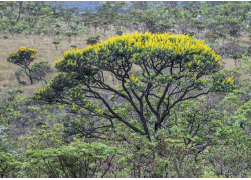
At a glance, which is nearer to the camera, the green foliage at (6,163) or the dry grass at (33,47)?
the green foliage at (6,163)

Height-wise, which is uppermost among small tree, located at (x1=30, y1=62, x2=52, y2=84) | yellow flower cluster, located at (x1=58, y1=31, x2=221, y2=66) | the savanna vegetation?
yellow flower cluster, located at (x1=58, y1=31, x2=221, y2=66)

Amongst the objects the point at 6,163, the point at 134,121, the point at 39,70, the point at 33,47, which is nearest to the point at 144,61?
the point at 134,121

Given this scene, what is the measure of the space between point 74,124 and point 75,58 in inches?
81.6

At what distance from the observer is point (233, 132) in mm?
7988

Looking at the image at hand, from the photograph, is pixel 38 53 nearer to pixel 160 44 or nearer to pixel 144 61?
pixel 144 61

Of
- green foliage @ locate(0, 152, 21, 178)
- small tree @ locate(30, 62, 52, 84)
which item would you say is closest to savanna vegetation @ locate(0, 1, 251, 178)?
green foliage @ locate(0, 152, 21, 178)

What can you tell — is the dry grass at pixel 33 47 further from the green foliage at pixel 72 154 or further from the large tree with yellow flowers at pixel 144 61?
the green foliage at pixel 72 154

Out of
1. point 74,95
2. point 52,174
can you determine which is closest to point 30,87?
point 74,95

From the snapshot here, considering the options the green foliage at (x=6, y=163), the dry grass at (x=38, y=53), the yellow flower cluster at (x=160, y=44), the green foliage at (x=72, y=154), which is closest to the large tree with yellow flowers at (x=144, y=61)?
the yellow flower cluster at (x=160, y=44)

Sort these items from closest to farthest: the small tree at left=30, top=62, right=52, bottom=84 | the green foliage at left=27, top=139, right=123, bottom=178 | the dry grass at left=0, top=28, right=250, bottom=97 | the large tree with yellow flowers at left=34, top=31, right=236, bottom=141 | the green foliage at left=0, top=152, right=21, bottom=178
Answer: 1. the green foliage at left=27, top=139, right=123, bottom=178
2. the green foliage at left=0, top=152, right=21, bottom=178
3. the large tree with yellow flowers at left=34, top=31, right=236, bottom=141
4. the small tree at left=30, top=62, right=52, bottom=84
5. the dry grass at left=0, top=28, right=250, bottom=97

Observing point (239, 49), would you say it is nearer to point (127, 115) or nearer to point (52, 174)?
point (127, 115)

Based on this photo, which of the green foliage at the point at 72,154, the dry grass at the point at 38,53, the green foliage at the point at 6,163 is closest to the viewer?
the green foliage at the point at 72,154

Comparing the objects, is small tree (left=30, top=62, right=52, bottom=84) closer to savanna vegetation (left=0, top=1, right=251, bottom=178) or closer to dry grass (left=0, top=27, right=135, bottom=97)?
dry grass (left=0, top=27, right=135, bottom=97)

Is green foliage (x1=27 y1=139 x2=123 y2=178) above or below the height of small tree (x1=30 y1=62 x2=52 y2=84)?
above
